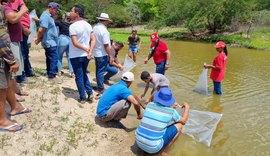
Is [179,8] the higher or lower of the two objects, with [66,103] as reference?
higher

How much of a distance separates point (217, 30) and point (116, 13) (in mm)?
15693

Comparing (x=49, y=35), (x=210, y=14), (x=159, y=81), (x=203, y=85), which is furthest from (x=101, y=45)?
(x=210, y=14)

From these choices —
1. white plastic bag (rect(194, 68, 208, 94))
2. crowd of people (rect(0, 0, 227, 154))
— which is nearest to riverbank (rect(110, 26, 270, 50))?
white plastic bag (rect(194, 68, 208, 94))

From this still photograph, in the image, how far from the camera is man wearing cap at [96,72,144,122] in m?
5.06

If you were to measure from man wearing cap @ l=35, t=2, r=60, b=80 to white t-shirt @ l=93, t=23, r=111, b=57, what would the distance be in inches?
46.0

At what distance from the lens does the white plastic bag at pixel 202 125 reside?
4.99 metres

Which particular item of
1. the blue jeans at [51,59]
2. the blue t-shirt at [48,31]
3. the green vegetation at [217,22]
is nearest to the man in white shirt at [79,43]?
the blue t-shirt at [48,31]

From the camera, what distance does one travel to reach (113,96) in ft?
16.8

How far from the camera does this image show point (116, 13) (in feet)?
129

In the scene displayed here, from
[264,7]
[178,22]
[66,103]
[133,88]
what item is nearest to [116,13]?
[178,22]

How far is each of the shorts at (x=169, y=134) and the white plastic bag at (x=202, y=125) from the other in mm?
804

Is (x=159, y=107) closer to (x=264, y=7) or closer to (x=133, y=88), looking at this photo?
(x=133, y=88)

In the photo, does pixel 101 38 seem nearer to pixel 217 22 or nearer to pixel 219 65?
pixel 219 65

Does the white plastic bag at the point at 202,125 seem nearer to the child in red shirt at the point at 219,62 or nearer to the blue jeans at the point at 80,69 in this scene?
the blue jeans at the point at 80,69
